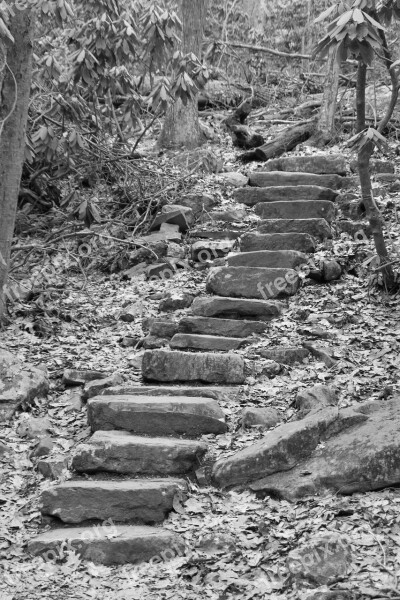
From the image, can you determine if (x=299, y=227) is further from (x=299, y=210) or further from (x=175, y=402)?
(x=175, y=402)

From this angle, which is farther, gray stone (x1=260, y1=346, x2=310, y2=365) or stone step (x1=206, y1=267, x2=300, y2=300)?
stone step (x1=206, y1=267, x2=300, y2=300)

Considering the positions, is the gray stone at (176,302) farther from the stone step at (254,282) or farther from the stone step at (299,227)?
the stone step at (299,227)

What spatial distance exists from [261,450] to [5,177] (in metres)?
3.44

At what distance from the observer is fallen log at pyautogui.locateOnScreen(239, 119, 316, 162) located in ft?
37.6

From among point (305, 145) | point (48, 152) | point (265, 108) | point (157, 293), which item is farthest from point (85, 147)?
point (265, 108)

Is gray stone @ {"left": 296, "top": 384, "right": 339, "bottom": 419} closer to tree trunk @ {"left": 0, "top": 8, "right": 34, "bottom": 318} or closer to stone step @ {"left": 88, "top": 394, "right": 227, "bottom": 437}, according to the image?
stone step @ {"left": 88, "top": 394, "right": 227, "bottom": 437}

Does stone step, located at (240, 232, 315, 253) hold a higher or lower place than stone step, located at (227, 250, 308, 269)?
higher

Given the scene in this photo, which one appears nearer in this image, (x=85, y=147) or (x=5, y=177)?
(x=5, y=177)

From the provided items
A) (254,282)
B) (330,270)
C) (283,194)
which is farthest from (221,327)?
(283,194)

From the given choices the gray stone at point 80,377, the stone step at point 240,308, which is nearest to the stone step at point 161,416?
the gray stone at point 80,377

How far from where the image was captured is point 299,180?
982cm

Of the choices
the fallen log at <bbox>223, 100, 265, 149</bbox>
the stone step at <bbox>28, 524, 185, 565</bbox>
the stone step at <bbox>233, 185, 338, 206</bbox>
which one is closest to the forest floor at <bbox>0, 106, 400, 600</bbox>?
the stone step at <bbox>28, 524, 185, 565</bbox>

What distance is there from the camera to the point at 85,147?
9.23 m

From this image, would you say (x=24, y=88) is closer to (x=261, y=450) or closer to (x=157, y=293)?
(x=157, y=293)
